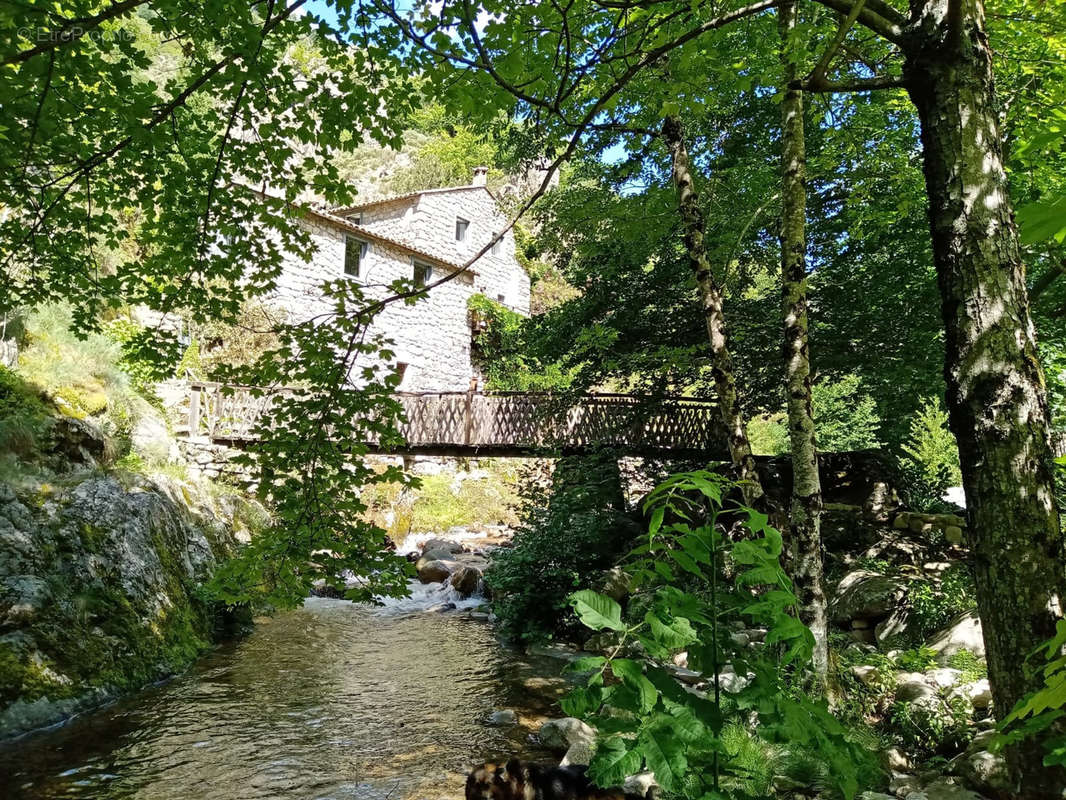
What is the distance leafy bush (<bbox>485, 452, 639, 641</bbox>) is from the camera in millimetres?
8641

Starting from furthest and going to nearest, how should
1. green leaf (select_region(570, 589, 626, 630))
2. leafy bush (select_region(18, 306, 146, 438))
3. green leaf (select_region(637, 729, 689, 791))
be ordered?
leafy bush (select_region(18, 306, 146, 438)) < green leaf (select_region(570, 589, 626, 630)) < green leaf (select_region(637, 729, 689, 791))

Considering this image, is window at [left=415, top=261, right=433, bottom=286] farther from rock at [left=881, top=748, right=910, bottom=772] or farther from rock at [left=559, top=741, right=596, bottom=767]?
rock at [left=881, top=748, right=910, bottom=772]

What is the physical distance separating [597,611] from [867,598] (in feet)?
21.7

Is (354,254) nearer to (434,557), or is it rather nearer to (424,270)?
(424,270)

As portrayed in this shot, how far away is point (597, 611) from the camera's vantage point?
1.32 m

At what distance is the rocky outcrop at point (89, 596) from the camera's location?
5180mm

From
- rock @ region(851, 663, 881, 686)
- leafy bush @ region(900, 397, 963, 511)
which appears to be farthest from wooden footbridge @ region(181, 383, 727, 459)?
rock @ region(851, 663, 881, 686)

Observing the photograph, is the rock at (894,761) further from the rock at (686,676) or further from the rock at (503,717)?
the rock at (503,717)

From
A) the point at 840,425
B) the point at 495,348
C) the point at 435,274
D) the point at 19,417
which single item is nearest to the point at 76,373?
the point at 19,417

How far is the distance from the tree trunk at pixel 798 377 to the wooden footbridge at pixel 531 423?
4.76 metres

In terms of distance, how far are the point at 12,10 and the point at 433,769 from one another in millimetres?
4817

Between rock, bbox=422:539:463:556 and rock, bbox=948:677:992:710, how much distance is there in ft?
35.5

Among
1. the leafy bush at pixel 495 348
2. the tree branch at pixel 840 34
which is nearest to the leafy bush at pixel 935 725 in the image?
the tree branch at pixel 840 34

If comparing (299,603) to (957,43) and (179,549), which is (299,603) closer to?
(957,43)
